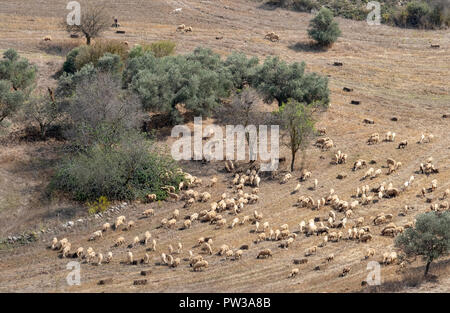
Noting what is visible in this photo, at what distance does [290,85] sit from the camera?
4684cm

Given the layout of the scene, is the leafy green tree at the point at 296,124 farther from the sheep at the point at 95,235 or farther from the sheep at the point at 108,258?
the sheep at the point at 108,258

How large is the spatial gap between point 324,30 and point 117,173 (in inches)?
1291

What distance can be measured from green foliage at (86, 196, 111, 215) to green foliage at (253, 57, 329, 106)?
15.8 m

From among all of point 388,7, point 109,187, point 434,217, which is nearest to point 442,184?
point 434,217

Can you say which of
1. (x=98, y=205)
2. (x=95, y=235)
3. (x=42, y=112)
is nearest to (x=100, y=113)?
(x=42, y=112)

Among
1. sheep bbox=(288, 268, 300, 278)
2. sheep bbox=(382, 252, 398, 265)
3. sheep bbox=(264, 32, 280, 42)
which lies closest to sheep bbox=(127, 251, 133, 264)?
sheep bbox=(288, 268, 300, 278)

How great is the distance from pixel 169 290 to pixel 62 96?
23.1 metres

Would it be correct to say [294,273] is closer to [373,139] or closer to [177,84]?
[373,139]

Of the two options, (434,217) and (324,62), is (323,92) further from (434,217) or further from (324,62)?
(434,217)

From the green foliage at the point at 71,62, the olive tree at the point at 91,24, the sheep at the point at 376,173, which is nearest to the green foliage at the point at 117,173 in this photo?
the sheep at the point at 376,173

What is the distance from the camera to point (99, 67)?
48312 mm

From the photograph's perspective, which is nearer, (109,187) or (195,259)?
(195,259)

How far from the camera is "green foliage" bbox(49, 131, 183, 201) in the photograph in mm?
36562

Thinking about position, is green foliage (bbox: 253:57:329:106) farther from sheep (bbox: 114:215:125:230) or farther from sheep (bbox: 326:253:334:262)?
sheep (bbox: 326:253:334:262)
